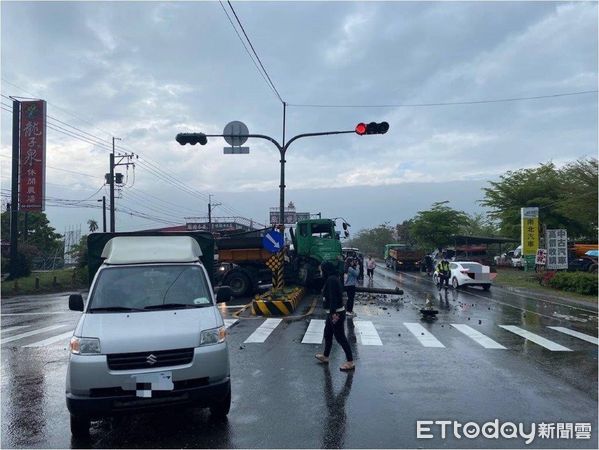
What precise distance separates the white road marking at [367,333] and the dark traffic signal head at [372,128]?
5.58m

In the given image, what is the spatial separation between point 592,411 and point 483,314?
1037cm

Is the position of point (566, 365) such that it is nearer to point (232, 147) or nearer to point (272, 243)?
point (272, 243)

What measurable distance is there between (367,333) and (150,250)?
21.6 feet

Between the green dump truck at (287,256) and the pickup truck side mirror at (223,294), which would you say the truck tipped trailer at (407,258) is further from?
the pickup truck side mirror at (223,294)

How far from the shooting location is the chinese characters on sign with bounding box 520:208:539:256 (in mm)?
31812

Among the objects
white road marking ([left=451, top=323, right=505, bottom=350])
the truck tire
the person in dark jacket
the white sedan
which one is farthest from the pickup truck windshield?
the white sedan

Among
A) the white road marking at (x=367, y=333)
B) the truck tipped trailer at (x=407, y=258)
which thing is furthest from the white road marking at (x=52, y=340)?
the truck tipped trailer at (x=407, y=258)

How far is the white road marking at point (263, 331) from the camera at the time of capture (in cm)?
1142

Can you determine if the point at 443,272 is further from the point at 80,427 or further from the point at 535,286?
the point at 80,427

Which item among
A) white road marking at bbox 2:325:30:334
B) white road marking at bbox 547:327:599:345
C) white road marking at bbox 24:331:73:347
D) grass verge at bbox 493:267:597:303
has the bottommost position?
grass verge at bbox 493:267:597:303

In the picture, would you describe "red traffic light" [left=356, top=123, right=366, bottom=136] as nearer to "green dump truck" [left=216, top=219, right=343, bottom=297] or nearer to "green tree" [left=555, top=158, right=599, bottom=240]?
"green dump truck" [left=216, top=219, right=343, bottom=297]

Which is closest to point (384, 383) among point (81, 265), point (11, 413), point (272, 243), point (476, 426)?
point (476, 426)

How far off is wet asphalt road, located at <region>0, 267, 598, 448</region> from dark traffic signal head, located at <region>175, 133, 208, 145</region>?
644cm

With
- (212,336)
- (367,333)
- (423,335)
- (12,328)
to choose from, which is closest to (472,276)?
(423,335)
